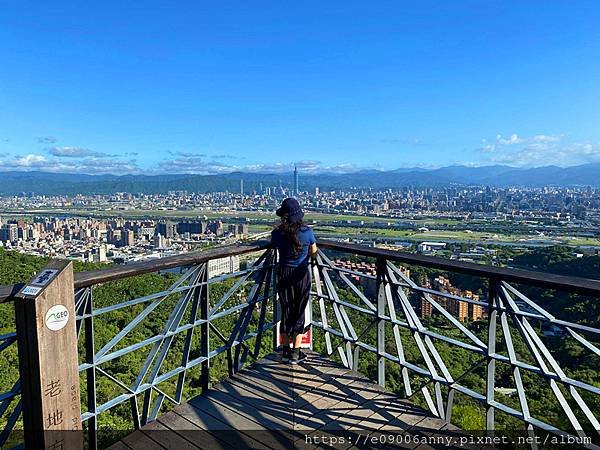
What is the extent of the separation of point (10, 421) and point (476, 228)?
879 inches

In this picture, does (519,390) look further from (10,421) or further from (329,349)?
(10,421)

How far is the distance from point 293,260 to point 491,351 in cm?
141

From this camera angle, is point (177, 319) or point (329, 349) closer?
point (177, 319)

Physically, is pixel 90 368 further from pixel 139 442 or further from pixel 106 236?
pixel 106 236

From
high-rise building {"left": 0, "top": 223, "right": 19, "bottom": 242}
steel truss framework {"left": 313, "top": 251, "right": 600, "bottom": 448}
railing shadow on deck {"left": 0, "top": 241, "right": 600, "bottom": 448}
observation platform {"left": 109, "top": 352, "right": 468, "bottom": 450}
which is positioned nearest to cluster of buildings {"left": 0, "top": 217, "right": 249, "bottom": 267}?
high-rise building {"left": 0, "top": 223, "right": 19, "bottom": 242}

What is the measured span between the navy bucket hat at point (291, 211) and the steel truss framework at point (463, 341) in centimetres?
58

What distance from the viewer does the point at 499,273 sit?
2281mm

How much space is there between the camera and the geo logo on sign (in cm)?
152

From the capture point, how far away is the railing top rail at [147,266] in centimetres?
204

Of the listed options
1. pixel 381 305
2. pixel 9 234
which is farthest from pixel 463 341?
pixel 9 234

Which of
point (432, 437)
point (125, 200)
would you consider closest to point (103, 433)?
point (432, 437)

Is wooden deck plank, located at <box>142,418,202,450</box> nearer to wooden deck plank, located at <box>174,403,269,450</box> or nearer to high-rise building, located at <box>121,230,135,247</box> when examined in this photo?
wooden deck plank, located at <box>174,403,269,450</box>

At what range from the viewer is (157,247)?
2320 centimetres

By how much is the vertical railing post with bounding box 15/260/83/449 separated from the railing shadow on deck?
23 centimetres
